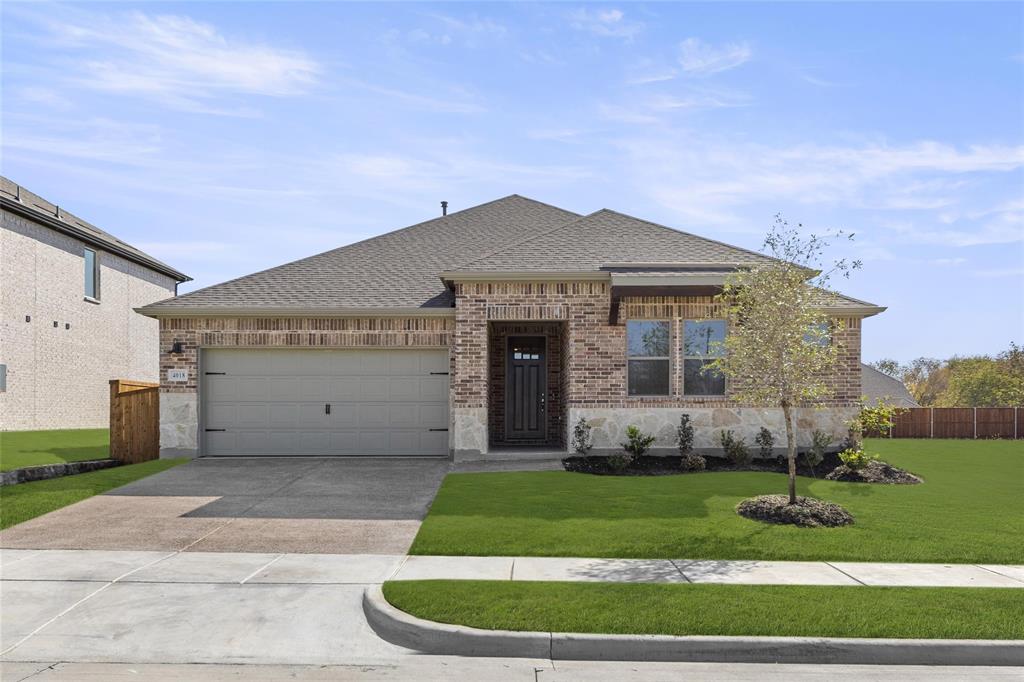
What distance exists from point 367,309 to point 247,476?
4257 mm

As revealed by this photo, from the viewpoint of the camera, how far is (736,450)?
14859 mm

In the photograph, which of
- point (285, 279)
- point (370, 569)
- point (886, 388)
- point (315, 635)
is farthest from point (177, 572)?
point (886, 388)

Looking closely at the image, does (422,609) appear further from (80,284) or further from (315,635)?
(80,284)

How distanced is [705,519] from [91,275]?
78.8 feet

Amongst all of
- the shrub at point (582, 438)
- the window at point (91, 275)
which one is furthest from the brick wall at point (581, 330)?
the window at point (91, 275)

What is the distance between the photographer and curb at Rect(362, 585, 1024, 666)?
5781mm

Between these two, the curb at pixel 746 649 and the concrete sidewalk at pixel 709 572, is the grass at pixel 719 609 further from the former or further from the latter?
the concrete sidewalk at pixel 709 572

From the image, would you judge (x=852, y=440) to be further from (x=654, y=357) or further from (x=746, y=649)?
(x=746, y=649)

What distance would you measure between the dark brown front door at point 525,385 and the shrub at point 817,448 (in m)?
6.31

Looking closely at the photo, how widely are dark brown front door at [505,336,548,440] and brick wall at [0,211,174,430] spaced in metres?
13.7

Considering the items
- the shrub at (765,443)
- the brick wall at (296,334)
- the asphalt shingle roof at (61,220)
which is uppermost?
the asphalt shingle roof at (61,220)

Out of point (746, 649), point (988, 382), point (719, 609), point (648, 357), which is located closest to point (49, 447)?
point (648, 357)

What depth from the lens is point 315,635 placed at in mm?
6270

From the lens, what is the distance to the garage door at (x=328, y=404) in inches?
648
